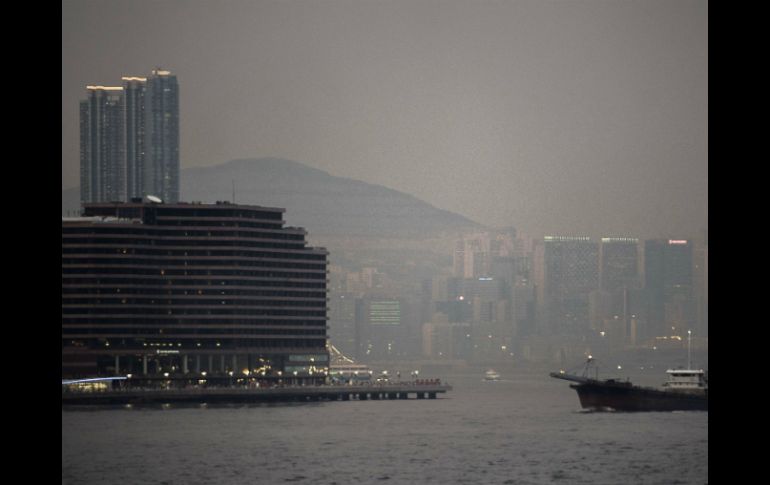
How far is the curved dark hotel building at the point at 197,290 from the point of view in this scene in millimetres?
115750

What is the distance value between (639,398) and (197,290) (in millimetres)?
46192

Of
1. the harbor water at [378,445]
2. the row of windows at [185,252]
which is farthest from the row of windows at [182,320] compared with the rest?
the harbor water at [378,445]

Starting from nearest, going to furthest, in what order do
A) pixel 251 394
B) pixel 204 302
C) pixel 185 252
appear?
pixel 251 394 → pixel 204 302 → pixel 185 252

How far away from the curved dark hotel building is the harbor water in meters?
A: 12.9

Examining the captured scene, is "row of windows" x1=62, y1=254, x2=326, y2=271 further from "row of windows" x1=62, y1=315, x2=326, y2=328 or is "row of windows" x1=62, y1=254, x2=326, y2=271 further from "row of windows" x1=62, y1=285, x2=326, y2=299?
"row of windows" x1=62, y1=315, x2=326, y2=328

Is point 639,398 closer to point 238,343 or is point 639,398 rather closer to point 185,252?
point 238,343

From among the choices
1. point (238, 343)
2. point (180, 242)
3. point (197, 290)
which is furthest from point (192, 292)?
point (238, 343)

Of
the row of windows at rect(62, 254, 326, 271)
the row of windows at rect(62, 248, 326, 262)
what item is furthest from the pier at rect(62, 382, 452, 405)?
the row of windows at rect(62, 248, 326, 262)

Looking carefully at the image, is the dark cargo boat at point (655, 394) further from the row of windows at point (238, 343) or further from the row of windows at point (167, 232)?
the row of windows at point (167, 232)

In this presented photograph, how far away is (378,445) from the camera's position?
6531cm

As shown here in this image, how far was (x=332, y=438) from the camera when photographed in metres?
68.8
